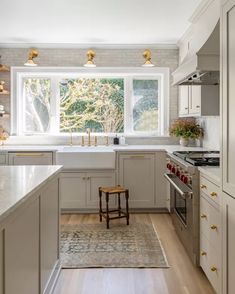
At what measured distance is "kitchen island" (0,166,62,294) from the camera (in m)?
1.44

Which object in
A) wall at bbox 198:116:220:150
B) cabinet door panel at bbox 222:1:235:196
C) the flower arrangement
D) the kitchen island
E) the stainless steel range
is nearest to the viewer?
the kitchen island

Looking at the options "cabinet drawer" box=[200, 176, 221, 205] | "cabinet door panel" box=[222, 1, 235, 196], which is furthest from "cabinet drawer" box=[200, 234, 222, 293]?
"cabinet door panel" box=[222, 1, 235, 196]

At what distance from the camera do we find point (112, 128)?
550cm

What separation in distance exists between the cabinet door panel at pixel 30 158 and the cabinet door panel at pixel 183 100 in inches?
77.4

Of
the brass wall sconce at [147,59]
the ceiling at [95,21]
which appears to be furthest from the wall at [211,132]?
the ceiling at [95,21]

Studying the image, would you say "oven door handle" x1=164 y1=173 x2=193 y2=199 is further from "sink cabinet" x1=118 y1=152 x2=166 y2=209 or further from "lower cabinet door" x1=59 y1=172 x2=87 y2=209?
"lower cabinet door" x1=59 y1=172 x2=87 y2=209

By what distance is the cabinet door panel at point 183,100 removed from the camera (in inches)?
181

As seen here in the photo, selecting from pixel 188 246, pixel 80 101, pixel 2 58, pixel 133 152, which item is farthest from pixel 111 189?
pixel 2 58

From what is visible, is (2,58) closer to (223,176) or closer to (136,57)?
(136,57)

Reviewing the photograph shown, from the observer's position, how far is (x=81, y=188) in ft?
15.7

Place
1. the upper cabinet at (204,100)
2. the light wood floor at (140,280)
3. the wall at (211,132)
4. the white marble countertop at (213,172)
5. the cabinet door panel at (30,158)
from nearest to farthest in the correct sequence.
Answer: the white marble countertop at (213,172), the light wood floor at (140,280), the upper cabinet at (204,100), the wall at (211,132), the cabinet door panel at (30,158)

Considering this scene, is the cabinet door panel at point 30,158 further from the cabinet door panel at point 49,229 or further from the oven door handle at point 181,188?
the cabinet door panel at point 49,229

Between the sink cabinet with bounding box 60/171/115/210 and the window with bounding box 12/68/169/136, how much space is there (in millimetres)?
980

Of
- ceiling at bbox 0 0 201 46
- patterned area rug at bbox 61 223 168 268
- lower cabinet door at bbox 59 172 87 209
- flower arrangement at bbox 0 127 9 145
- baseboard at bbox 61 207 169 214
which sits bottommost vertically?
patterned area rug at bbox 61 223 168 268
